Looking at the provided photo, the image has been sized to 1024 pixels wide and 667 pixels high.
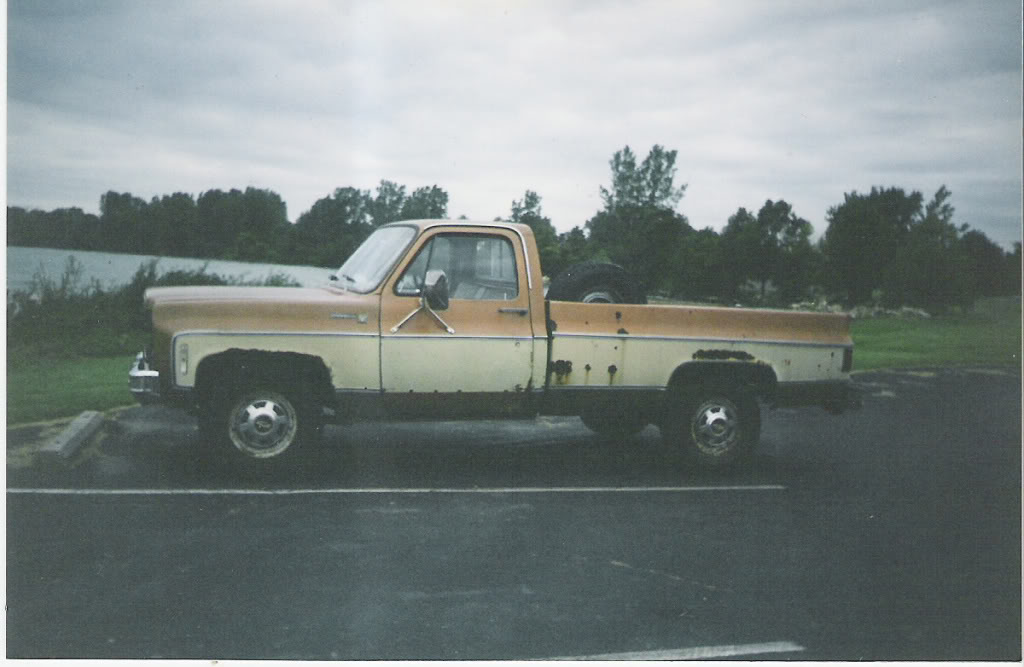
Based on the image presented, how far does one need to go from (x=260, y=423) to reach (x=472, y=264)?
2.02 meters

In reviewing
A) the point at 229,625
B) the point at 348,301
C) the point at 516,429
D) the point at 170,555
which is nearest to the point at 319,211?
the point at 348,301

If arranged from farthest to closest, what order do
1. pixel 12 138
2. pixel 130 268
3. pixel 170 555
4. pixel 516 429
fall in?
pixel 130 268
pixel 516 429
pixel 12 138
pixel 170 555

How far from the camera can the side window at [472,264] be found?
7.27m

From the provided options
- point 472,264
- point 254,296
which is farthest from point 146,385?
point 472,264

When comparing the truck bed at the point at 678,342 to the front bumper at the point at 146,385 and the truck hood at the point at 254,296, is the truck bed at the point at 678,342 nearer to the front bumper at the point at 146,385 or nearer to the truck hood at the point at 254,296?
the truck hood at the point at 254,296

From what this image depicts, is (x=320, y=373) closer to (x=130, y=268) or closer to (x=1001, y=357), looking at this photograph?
(x=130, y=268)

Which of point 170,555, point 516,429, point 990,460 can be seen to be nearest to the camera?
point 170,555

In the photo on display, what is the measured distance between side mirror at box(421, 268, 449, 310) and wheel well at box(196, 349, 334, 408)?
904 millimetres

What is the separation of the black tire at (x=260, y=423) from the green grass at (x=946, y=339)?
20.2 feet

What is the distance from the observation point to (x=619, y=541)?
5871 mm

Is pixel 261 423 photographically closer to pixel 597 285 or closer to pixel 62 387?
pixel 597 285

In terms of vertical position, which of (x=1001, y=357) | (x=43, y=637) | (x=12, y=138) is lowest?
(x=43, y=637)

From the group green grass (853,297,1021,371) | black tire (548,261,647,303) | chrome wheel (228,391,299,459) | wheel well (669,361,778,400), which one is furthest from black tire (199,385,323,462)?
green grass (853,297,1021,371)

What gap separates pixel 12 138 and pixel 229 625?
404cm
